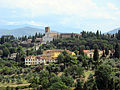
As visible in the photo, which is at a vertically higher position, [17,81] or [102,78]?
[102,78]

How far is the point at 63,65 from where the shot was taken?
44.9 m

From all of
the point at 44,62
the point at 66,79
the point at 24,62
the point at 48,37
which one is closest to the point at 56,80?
the point at 66,79

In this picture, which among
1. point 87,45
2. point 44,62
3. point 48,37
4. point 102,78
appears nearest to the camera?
point 102,78

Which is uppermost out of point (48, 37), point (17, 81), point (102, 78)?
point (48, 37)

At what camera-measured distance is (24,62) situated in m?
51.0

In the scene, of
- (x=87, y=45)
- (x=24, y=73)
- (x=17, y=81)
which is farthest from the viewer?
(x=87, y=45)

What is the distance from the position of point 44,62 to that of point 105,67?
21.0 m

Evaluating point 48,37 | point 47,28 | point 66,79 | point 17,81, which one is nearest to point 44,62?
point 17,81

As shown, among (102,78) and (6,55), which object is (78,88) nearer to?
(102,78)

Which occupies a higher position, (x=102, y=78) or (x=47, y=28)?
(x=47, y=28)

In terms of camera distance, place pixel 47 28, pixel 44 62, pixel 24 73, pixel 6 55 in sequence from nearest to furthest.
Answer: pixel 24 73 < pixel 44 62 < pixel 6 55 < pixel 47 28

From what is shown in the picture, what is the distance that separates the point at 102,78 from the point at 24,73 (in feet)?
67.3

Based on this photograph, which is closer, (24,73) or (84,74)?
(84,74)

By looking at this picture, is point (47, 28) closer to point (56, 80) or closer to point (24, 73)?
A: point (24, 73)
